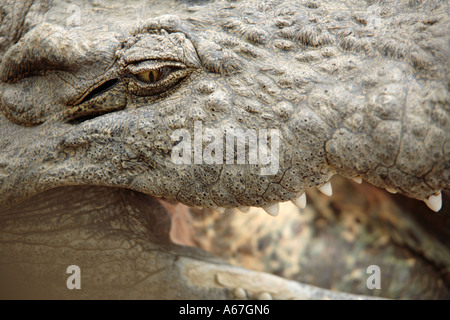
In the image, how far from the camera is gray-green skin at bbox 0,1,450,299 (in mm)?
1291

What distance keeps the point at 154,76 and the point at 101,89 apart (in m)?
0.21

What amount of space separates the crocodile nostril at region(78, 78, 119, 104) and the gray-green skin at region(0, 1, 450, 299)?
12 mm

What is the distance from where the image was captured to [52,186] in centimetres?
157

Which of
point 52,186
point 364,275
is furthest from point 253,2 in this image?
point 364,275

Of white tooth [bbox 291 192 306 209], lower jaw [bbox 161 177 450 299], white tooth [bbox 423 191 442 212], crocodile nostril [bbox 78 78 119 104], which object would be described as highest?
crocodile nostril [bbox 78 78 119 104]

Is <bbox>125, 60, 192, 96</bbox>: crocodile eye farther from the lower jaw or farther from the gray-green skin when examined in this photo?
the lower jaw

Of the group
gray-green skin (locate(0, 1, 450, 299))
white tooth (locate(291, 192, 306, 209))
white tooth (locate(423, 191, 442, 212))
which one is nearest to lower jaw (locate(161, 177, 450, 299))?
gray-green skin (locate(0, 1, 450, 299))

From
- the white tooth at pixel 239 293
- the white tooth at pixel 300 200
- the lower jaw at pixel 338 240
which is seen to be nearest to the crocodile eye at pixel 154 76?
the white tooth at pixel 300 200

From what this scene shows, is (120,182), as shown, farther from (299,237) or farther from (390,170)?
(299,237)

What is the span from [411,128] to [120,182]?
91 centimetres

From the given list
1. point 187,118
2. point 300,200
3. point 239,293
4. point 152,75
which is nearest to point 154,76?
point 152,75

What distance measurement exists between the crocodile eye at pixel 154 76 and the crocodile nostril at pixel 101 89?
3.1 inches

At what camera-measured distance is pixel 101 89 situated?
1.58 meters

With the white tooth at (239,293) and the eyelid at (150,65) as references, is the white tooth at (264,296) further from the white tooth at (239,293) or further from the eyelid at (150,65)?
the eyelid at (150,65)
